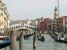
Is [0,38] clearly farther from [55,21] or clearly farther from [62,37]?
[55,21]

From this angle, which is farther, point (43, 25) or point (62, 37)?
point (43, 25)

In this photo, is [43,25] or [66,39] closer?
[66,39]

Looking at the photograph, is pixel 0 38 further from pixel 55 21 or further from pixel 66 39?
pixel 55 21

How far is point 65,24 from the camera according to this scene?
8981cm

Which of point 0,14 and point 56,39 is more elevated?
point 0,14

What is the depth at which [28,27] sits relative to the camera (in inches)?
1185

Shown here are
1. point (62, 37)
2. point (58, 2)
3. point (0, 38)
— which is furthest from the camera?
point (58, 2)

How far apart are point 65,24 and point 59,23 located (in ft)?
22.0

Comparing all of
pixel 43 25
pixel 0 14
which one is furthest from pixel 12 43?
pixel 43 25

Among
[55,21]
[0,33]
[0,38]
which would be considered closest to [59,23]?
[55,21]

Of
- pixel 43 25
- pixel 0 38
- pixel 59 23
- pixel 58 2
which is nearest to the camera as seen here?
pixel 0 38

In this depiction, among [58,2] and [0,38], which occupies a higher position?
[58,2]

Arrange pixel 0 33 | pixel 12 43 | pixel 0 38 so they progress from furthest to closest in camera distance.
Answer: pixel 0 33, pixel 0 38, pixel 12 43

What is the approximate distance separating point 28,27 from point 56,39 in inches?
835
